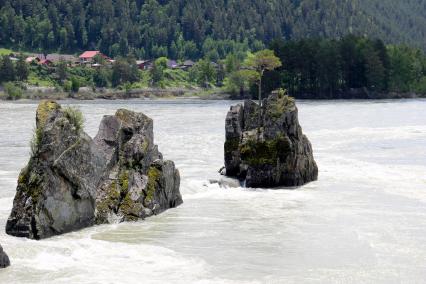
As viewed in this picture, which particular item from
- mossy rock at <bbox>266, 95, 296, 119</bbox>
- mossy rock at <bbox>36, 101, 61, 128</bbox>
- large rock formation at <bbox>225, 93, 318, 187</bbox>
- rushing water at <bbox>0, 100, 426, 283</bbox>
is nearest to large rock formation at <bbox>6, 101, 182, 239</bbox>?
mossy rock at <bbox>36, 101, 61, 128</bbox>

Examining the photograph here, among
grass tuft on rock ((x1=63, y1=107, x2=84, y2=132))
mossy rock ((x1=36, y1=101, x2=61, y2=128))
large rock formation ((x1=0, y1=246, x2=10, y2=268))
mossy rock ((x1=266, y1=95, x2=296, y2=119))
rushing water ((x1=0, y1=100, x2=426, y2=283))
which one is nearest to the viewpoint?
large rock formation ((x1=0, y1=246, x2=10, y2=268))

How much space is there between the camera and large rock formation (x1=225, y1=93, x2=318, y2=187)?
50094 millimetres

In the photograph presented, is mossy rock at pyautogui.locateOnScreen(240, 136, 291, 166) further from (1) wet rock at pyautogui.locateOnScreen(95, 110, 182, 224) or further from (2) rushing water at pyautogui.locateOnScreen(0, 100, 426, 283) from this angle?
(1) wet rock at pyautogui.locateOnScreen(95, 110, 182, 224)

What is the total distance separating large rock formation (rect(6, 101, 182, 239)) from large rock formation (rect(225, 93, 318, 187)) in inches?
346

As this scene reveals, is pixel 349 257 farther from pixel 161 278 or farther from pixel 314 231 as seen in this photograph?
pixel 161 278

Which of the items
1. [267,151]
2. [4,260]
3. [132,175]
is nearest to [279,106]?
[267,151]

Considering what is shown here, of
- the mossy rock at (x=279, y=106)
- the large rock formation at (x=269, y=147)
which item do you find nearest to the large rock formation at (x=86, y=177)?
the large rock formation at (x=269, y=147)

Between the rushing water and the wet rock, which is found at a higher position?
the wet rock

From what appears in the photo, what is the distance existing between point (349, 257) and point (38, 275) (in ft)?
42.1

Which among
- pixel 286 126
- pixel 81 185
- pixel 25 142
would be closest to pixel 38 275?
pixel 81 185

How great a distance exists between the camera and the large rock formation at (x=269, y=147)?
50.1m

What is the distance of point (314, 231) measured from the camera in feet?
120

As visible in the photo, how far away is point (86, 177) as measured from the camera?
3691cm

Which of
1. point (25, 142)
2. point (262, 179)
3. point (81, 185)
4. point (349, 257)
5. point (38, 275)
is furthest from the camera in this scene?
point (25, 142)
